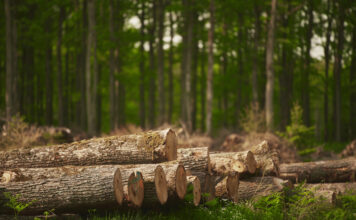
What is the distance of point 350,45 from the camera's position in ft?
80.1

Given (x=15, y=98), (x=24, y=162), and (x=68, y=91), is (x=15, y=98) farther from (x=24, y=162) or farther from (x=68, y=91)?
(x=24, y=162)

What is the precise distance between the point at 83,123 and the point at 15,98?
16.0ft

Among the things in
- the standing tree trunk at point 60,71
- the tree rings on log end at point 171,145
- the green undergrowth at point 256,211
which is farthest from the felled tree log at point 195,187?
the standing tree trunk at point 60,71

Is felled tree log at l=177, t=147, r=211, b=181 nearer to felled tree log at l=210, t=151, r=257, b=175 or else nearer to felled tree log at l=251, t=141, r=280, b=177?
felled tree log at l=210, t=151, r=257, b=175

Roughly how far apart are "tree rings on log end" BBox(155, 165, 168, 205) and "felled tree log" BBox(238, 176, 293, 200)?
1.93 meters

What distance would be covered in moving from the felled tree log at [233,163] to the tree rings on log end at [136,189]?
7.65ft

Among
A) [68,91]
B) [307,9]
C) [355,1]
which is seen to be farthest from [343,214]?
[68,91]

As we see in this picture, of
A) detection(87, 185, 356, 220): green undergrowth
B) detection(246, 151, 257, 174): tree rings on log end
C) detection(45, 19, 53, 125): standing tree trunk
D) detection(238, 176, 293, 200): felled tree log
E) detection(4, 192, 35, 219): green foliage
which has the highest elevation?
detection(45, 19, 53, 125): standing tree trunk

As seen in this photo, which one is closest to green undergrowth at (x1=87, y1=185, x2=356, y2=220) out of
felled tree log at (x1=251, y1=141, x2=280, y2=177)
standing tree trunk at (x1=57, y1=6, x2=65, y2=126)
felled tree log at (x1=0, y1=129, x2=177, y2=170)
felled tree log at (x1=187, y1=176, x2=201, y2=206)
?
felled tree log at (x1=187, y1=176, x2=201, y2=206)

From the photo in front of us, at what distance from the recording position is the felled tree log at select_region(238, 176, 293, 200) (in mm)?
7578

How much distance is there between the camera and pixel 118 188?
6117 millimetres

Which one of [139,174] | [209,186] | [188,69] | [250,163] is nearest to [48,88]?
[188,69]

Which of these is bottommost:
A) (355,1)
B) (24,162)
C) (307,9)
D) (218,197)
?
(218,197)

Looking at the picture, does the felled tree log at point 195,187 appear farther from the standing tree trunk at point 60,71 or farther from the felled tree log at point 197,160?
the standing tree trunk at point 60,71
